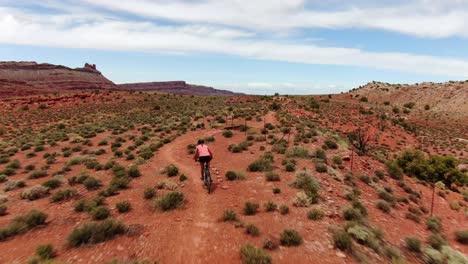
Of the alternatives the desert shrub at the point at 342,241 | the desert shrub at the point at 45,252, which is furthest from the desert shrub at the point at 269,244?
the desert shrub at the point at 45,252

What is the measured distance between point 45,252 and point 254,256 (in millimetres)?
5501

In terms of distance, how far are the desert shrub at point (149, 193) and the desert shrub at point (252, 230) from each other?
15.0ft

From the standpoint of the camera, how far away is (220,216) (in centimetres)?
970

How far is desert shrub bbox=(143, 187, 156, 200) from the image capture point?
1133 centimetres

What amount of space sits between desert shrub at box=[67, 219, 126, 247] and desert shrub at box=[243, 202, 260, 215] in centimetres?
406

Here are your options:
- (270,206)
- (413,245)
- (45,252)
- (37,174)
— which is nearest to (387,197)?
(413,245)

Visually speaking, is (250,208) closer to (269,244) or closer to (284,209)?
(284,209)

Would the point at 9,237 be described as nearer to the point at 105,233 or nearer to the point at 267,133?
the point at 105,233

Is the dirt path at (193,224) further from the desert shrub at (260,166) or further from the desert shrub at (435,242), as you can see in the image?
the desert shrub at (435,242)

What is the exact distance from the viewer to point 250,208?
10.1 m

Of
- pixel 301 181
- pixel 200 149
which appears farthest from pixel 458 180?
pixel 200 149

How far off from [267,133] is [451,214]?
43.3 feet

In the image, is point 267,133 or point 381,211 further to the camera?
point 267,133

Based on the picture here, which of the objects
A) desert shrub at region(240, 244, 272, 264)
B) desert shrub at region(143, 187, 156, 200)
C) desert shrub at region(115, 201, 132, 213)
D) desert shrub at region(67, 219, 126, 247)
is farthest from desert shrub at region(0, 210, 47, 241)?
desert shrub at region(240, 244, 272, 264)
